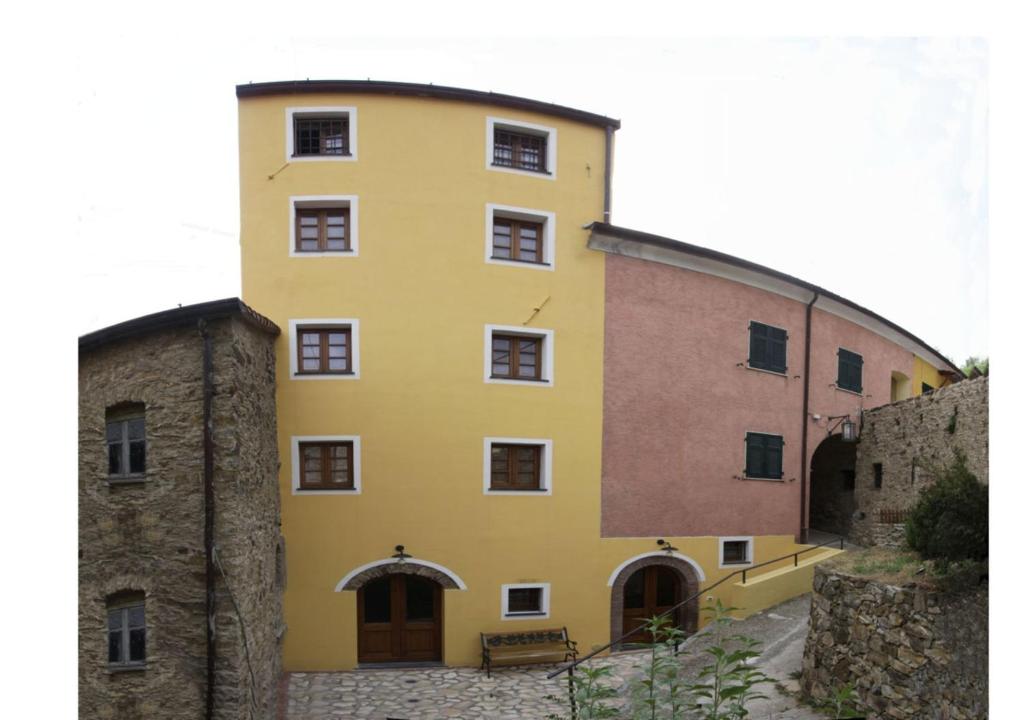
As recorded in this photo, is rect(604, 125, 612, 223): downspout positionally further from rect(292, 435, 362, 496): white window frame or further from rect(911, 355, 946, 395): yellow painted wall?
rect(911, 355, 946, 395): yellow painted wall

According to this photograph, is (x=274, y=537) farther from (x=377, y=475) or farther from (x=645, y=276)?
(x=645, y=276)

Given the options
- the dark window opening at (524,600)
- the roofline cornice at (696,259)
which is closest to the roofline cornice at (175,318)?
the roofline cornice at (696,259)

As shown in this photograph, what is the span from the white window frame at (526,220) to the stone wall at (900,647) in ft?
13.8

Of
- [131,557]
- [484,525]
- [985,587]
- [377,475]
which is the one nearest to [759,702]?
[985,587]

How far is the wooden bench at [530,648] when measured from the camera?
5.90 m

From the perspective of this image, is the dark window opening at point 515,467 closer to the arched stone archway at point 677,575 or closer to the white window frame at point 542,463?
the white window frame at point 542,463

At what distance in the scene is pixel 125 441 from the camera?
14.6 feet

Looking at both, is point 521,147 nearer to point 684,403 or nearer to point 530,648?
point 684,403

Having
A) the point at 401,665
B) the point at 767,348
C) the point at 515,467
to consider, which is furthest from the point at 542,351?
the point at 401,665

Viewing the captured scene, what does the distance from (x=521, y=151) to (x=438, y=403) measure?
3025 mm

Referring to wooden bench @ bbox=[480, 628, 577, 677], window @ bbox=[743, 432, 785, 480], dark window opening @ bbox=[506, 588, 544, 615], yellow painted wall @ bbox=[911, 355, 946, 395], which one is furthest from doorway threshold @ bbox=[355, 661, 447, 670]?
yellow painted wall @ bbox=[911, 355, 946, 395]

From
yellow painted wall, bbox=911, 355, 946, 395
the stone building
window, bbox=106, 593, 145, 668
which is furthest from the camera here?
yellow painted wall, bbox=911, 355, 946, 395

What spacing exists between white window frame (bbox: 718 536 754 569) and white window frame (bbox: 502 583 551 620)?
6.23 feet

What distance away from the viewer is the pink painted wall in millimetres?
6051
